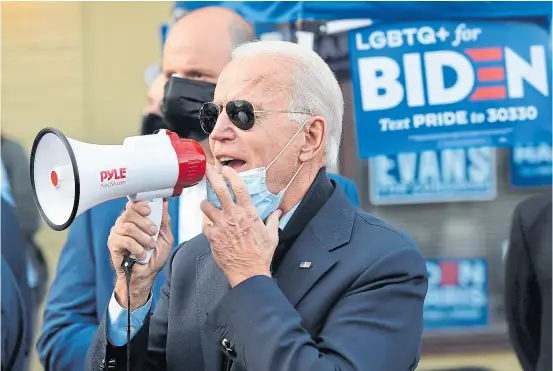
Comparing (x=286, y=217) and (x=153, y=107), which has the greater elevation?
(x=153, y=107)

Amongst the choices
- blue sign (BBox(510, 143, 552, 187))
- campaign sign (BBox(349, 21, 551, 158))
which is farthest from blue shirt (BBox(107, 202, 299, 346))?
blue sign (BBox(510, 143, 552, 187))

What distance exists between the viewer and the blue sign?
4.59 metres

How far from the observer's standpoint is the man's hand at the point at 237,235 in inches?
80.5

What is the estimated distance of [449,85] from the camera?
4.41 metres

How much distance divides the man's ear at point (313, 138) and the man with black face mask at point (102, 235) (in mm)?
1180

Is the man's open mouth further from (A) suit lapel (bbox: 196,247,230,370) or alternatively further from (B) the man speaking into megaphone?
(A) suit lapel (bbox: 196,247,230,370)

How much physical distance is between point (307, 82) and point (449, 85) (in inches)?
88.1

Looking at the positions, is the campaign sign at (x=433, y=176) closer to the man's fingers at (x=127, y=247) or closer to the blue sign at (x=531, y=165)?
the blue sign at (x=531, y=165)

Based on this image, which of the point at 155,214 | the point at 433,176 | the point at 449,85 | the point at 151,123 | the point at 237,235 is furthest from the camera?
the point at 433,176

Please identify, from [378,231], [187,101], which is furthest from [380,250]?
[187,101]

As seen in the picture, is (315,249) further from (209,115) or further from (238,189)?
(209,115)

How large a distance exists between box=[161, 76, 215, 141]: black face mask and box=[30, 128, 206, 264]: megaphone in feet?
4.52

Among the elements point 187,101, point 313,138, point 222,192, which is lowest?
Answer: point 222,192

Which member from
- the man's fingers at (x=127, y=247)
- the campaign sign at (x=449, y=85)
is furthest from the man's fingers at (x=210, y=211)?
the campaign sign at (x=449, y=85)
